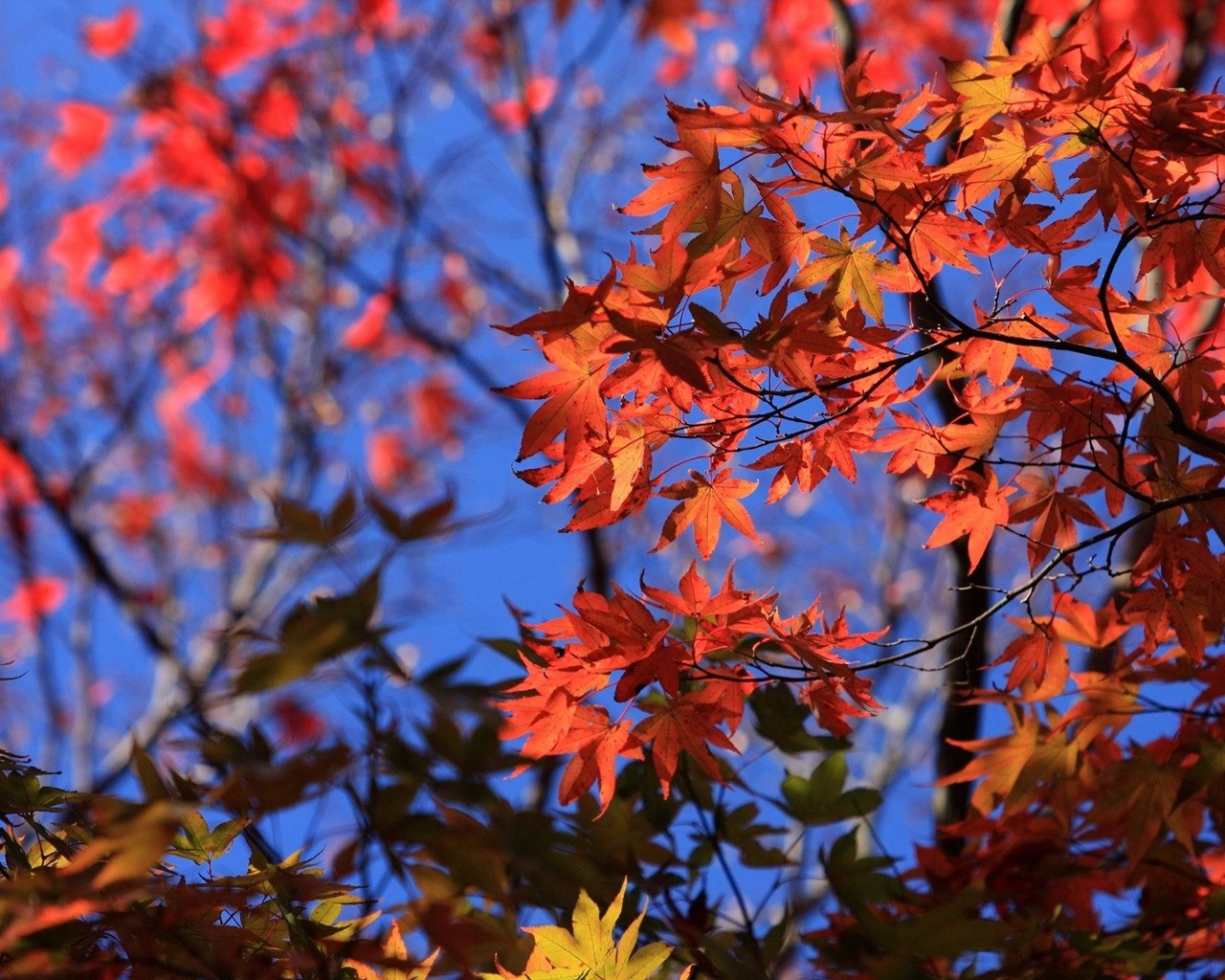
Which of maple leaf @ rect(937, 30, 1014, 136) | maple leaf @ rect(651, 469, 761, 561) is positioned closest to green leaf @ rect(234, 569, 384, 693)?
maple leaf @ rect(651, 469, 761, 561)

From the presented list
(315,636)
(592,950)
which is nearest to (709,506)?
(592,950)

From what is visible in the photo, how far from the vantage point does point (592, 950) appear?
1.09 metres

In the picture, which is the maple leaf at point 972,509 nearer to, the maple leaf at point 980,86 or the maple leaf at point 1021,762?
the maple leaf at point 1021,762

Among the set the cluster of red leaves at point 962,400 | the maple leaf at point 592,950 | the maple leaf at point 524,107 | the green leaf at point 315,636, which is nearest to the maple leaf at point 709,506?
the cluster of red leaves at point 962,400

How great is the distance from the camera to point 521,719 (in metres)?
1.20

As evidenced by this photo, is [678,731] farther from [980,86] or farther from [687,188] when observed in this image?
[980,86]

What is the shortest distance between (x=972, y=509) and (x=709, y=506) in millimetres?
325

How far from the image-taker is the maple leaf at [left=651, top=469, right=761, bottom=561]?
1.32 meters

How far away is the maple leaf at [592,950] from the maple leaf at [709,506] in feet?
1.42

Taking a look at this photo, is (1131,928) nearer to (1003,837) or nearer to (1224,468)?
(1003,837)

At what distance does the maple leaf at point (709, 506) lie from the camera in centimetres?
132

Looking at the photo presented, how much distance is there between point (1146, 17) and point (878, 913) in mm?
4495

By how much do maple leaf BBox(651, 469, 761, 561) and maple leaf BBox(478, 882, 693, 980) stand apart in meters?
0.43

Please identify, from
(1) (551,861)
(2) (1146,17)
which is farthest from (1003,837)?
(2) (1146,17)
